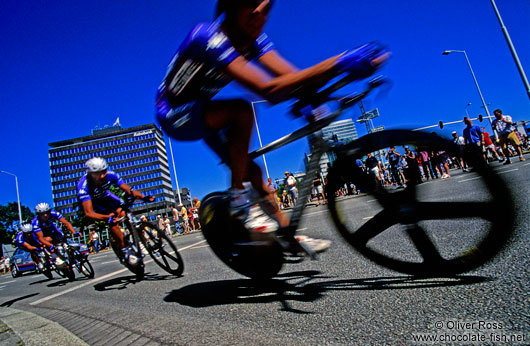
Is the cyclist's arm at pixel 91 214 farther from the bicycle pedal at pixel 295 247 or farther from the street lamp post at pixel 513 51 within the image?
the street lamp post at pixel 513 51

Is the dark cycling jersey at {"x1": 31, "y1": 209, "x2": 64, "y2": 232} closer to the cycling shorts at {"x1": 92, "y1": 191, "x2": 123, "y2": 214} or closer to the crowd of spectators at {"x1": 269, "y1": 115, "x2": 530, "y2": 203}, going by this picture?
the cycling shorts at {"x1": 92, "y1": 191, "x2": 123, "y2": 214}

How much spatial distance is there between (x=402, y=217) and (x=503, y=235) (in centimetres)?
43

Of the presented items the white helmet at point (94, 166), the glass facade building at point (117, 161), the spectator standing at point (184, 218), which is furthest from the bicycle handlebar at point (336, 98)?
the glass facade building at point (117, 161)

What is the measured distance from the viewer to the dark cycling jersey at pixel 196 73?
1.74 meters

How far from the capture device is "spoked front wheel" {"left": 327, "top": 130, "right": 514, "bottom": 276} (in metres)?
1.29

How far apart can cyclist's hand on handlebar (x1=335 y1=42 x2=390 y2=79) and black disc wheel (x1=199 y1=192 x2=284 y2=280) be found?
1.14 meters

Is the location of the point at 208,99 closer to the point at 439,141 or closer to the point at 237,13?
the point at 237,13

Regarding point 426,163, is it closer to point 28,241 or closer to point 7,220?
point 28,241

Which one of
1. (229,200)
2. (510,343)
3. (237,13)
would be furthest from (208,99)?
(510,343)

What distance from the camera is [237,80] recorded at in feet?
5.66

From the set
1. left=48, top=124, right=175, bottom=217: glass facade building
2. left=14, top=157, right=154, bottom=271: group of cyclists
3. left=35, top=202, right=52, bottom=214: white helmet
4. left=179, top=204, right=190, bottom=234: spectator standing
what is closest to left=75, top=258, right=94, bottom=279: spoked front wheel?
left=35, top=202, right=52, bottom=214: white helmet

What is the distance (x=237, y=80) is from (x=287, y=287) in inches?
59.9

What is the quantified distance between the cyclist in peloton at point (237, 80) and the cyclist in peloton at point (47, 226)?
23.6ft

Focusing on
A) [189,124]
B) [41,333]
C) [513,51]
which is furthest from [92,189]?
[513,51]
